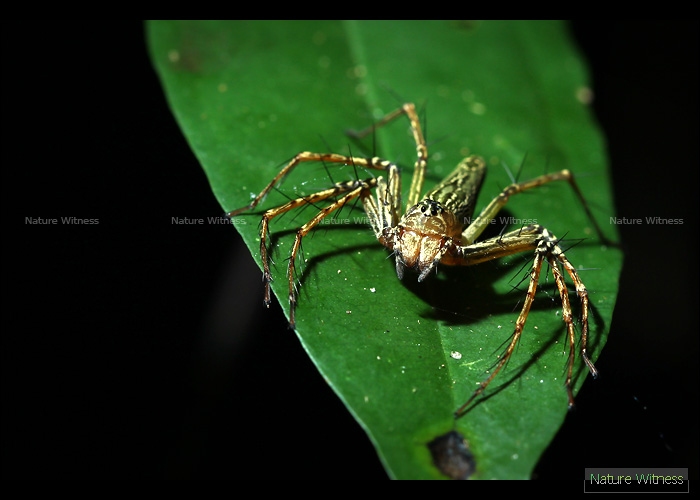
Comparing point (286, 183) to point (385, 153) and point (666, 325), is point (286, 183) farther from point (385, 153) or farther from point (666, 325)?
point (666, 325)

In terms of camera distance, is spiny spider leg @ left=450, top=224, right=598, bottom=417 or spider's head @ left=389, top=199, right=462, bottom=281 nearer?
spiny spider leg @ left=450, top=224, right=598, bottom=417

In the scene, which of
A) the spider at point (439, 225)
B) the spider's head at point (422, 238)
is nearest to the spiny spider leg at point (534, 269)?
the spider at point (439, 225)

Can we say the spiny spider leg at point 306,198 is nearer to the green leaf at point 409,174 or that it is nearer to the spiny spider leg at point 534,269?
the green leaf at point 409,174

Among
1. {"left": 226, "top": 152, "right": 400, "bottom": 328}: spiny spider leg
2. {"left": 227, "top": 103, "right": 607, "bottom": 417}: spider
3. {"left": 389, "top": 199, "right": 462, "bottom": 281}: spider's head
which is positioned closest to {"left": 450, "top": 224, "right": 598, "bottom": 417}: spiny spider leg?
{"left": 227, "top": 103, "right": 607, "bottom": 417}: spider

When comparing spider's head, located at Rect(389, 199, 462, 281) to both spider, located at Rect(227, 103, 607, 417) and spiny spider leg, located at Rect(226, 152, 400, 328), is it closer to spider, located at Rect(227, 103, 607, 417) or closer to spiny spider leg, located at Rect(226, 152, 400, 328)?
spider, located at Rect(227, 103, 607, 417)

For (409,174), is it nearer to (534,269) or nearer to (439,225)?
(439,225)

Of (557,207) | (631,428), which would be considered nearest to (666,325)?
(557,207)

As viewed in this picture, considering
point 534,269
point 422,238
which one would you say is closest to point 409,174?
point 422,238
